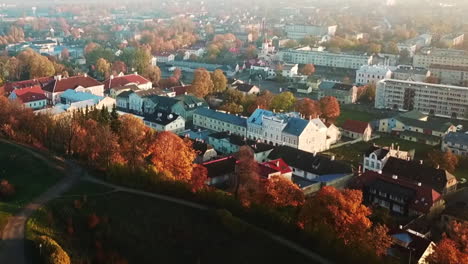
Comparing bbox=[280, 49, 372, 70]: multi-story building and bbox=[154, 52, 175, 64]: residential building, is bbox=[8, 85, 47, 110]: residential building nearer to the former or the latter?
bbox=[154, 52, 175, 64]: residential building

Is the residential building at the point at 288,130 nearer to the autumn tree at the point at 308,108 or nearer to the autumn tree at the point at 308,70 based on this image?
the autumn tree at the point at 308,108

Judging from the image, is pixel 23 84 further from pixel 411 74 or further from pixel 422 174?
pixel 411 74

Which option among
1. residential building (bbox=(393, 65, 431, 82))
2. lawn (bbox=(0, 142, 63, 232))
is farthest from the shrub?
residential building (bbox=(393, 65, 431, 82))

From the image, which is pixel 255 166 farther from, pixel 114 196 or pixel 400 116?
pixel 400 116

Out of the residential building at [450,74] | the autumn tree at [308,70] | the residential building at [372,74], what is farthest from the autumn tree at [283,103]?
the residential building at [450,74]

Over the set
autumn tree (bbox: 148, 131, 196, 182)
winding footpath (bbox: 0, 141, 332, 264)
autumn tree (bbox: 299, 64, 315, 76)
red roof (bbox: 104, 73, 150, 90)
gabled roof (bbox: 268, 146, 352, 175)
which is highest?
autumn tree (bbox: 148, 131, 196, 182)

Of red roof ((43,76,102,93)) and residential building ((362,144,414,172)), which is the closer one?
residential building ((362,144,414,172))

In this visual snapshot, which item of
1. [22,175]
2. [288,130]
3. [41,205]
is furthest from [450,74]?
[41,205]

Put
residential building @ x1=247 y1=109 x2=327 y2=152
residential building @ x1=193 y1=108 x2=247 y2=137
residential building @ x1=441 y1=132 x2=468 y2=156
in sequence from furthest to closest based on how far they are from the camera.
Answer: residential building @ x1=193 y1=108 x2=247 y2=137, residential building @ x1=441 y1=132 x2=468 y2=156, residential building @ x1=247 y1=109 x2=327 y2=152
